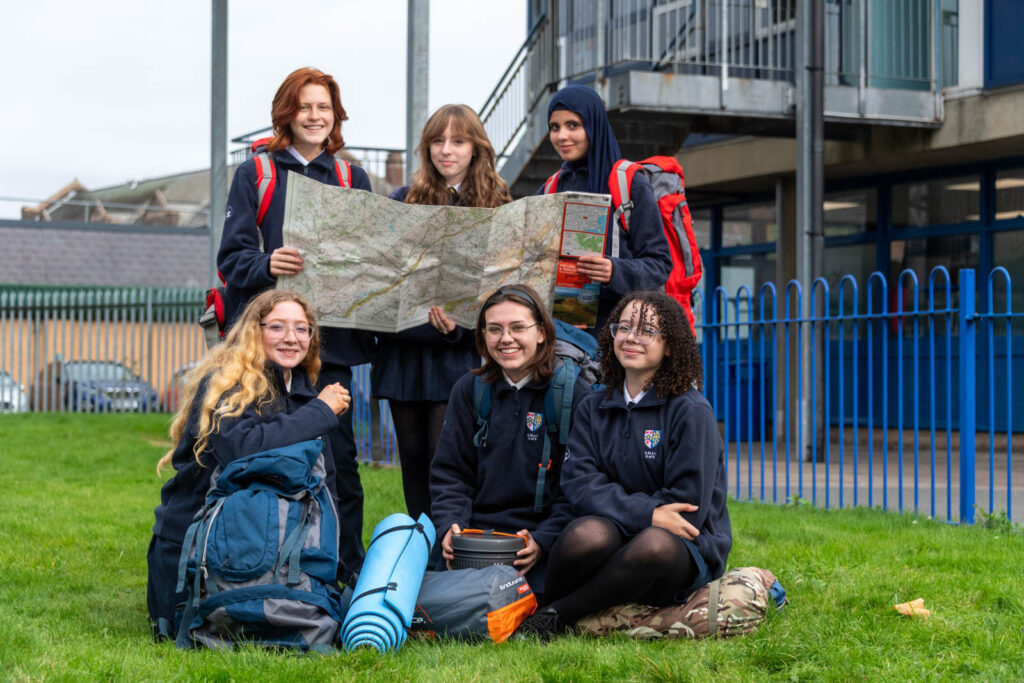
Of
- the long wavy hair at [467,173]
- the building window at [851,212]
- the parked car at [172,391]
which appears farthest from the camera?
the parked car at [172,391]

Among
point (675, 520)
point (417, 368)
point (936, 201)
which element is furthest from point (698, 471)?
point (936, 201)

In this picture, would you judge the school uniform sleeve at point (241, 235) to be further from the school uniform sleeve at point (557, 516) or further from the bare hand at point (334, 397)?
the school uniform sleeve at point (557, 516)

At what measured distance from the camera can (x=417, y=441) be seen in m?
4.61

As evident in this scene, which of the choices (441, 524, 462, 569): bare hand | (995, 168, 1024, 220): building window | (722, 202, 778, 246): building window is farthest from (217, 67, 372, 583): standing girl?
(722, 202, 778, 246): building window

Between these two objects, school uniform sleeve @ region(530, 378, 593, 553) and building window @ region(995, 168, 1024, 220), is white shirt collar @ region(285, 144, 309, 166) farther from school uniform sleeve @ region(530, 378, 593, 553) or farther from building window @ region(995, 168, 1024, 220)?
building window @ region(995, 168, 1024, 220)

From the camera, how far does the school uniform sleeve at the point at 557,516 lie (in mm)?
4109

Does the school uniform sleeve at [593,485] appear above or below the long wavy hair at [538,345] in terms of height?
below

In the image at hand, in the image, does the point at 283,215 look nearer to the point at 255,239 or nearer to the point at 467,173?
the point at 255,239

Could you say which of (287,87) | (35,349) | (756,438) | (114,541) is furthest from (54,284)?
(287,87)

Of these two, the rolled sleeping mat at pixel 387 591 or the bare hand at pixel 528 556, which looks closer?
the rolled sleeping mat at pixel 387 591

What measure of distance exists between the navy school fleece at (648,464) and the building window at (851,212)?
980cm

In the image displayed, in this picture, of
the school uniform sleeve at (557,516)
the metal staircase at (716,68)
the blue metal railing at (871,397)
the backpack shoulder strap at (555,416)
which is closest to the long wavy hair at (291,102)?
the backpack shoulder strap at (555,416)

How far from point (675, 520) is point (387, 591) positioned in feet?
3.27

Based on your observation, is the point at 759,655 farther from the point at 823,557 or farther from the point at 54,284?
the point at 54,284
